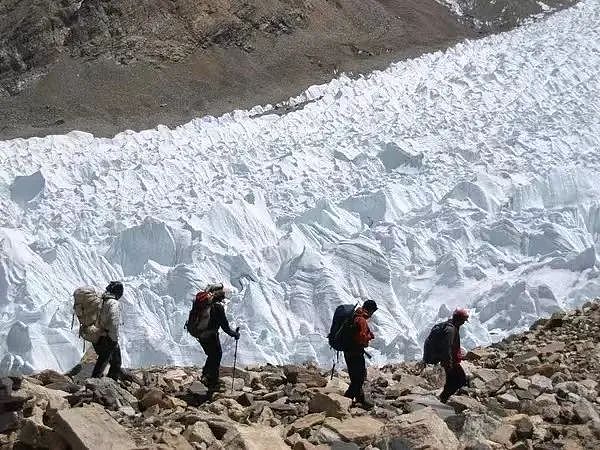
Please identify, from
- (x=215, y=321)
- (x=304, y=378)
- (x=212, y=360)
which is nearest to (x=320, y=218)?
(x=304, y=378)

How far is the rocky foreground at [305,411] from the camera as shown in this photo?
419cm

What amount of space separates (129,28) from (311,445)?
2338 centimetres

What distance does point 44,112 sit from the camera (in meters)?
21.7

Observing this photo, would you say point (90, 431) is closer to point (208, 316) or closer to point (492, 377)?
point (208, 316)

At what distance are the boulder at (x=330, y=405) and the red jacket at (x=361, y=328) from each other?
38 cm

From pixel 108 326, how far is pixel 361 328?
166 cm

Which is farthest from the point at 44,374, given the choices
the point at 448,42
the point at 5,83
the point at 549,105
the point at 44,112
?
the point at 448,42

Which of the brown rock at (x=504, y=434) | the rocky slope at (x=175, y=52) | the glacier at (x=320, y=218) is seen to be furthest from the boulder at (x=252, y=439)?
the rocky slope at (x=175, y=52)

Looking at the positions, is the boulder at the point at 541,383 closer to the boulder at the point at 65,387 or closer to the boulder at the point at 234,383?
the boulder at the point at 234,383

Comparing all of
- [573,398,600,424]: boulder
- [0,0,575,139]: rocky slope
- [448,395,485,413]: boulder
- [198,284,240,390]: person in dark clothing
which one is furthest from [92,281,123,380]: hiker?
[0,0,575,139]: rocky slope

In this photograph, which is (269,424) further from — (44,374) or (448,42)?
(448,42)

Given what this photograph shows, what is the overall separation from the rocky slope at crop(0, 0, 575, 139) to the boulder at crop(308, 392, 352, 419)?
1622 cm

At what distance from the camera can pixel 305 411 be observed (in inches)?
205

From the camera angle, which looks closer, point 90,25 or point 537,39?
point 537,39
